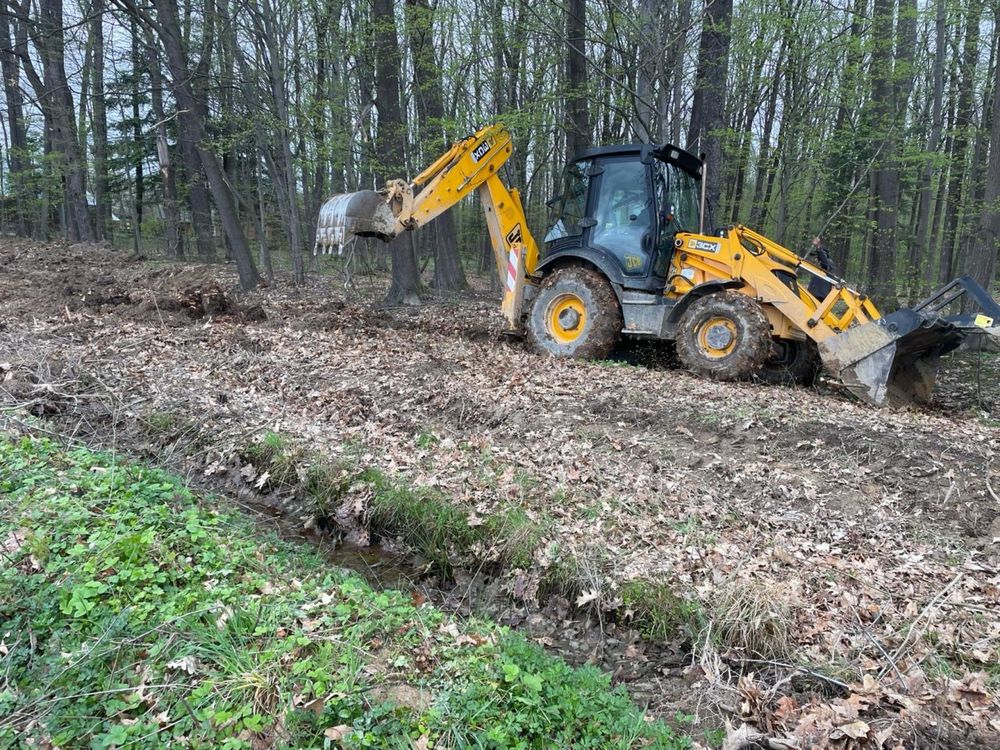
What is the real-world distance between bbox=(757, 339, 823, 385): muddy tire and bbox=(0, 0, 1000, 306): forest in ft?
8.28

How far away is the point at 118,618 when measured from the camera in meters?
3.04

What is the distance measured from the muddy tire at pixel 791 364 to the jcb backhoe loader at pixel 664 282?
0.06ft

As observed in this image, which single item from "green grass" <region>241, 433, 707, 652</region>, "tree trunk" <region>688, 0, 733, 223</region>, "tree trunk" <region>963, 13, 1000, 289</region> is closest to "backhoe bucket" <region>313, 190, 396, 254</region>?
"green grass" <region>241, 433, 707, 652</region>

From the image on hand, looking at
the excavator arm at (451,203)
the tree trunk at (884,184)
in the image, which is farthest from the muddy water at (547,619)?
the tree trunk at (884,184)

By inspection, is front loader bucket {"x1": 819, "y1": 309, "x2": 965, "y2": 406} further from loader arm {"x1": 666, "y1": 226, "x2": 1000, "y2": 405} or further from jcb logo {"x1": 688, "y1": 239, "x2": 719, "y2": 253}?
jcb logo {"x1": 688, "y1": 239, "x2": 719, "y2": 253}

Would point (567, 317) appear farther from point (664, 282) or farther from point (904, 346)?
point (904, 346)

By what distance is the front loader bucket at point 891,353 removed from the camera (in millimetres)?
6570

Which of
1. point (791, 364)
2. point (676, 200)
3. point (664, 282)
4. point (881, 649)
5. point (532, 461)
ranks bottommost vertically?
point (881, 649)

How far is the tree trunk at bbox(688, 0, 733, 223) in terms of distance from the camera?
390 inches

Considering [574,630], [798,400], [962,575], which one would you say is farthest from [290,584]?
[798,400]

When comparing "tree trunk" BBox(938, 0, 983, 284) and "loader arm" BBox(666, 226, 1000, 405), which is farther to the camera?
"tree trunk" BBox(938, 0, 983, 284)

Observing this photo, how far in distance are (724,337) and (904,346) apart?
1.84 m

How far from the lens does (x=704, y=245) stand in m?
7.87

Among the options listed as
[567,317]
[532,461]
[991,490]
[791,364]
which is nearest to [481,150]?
[567,317]
